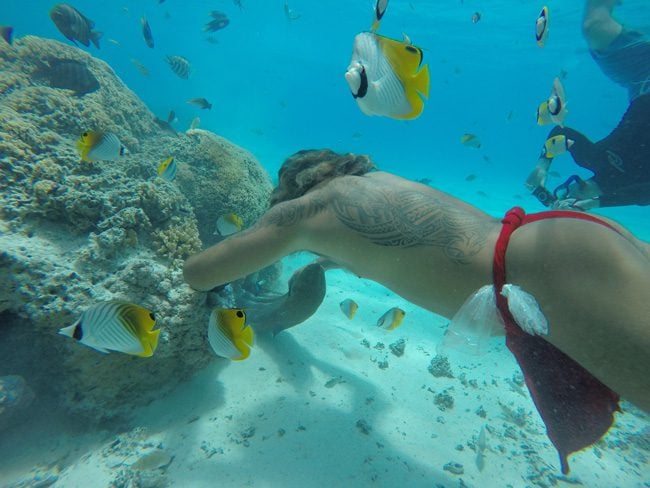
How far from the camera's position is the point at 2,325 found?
3107mm

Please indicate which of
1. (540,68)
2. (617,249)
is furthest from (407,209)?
(540,68)

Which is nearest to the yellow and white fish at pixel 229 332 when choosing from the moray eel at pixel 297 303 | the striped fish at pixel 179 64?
the moray eel at pixel 297 303

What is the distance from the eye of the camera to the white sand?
293 cm

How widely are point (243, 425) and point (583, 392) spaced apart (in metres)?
3.05

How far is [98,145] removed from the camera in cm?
346

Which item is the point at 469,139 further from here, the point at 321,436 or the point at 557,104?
the point at 321,436

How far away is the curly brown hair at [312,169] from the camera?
9.46 feet

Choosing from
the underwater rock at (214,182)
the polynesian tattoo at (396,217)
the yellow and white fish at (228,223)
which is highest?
the underwater rock at (214,182)

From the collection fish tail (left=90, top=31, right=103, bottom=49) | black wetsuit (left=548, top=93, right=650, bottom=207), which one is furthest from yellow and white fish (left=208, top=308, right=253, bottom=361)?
fish tail (left=90, top=31, right=103, bottom=49)

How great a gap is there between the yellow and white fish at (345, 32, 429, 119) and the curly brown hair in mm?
863

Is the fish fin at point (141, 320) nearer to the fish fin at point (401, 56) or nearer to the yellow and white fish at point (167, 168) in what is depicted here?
the fish fin at point (401, 56)

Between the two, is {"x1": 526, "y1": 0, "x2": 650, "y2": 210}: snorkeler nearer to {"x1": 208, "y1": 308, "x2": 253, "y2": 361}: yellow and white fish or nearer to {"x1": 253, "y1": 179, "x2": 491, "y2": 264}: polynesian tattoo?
{"x1": 253, "y1": 179, "x2": 491, "y2": 264}: polynesian tattoo

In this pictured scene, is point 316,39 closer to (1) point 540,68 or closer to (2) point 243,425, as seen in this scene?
(1) point 540,68

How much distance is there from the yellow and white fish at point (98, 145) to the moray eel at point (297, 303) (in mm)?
2609
